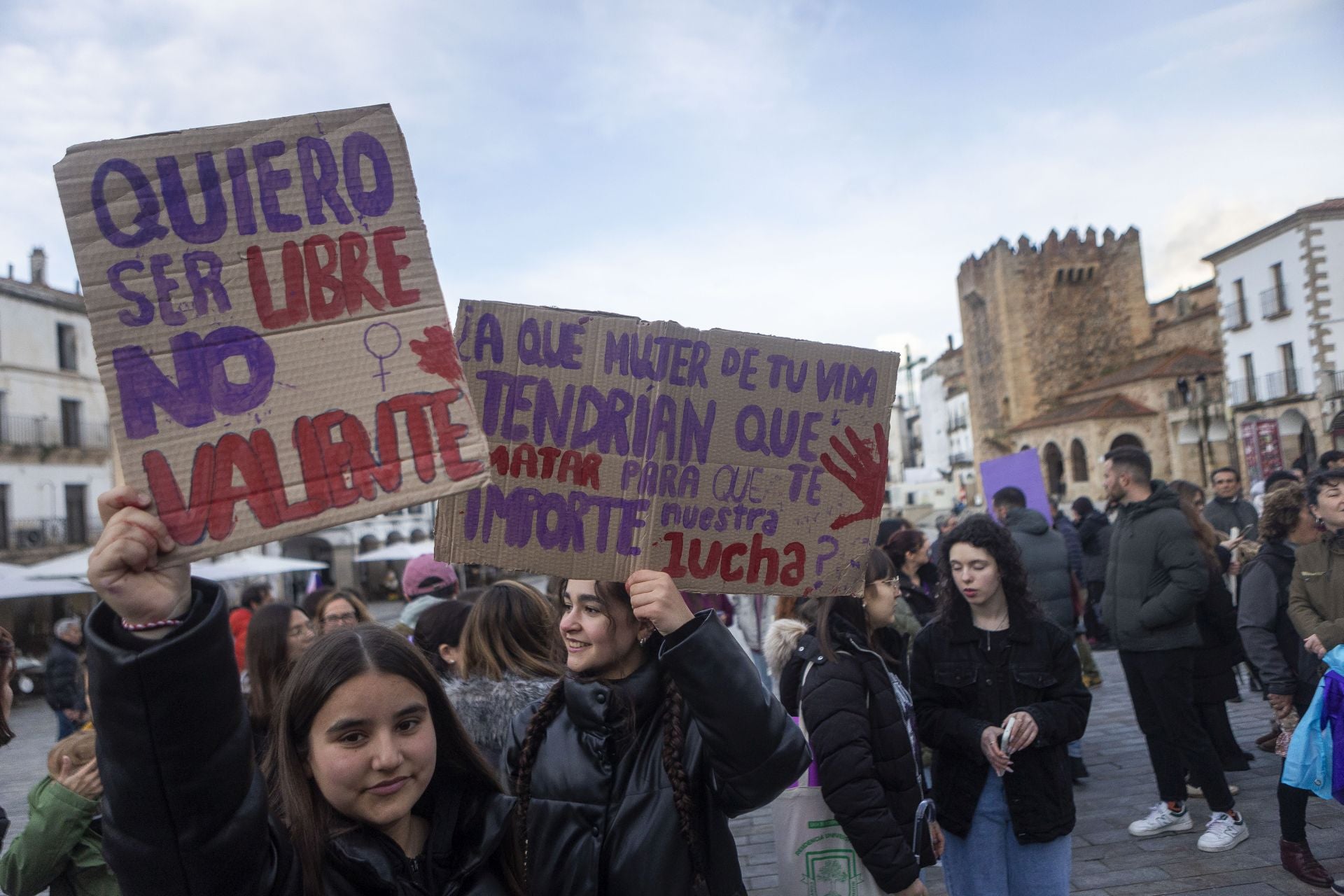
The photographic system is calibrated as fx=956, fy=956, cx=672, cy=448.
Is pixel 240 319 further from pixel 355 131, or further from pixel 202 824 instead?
pixel 202 824

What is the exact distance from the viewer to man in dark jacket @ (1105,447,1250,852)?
4961 mm

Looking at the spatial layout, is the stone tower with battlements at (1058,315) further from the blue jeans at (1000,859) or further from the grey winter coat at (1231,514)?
the blue jeans at (1000,859)

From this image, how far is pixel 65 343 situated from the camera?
34.2 metres

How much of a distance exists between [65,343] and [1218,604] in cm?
3820

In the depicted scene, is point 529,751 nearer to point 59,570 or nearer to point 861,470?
point 861,470

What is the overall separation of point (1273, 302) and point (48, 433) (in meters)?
44.4

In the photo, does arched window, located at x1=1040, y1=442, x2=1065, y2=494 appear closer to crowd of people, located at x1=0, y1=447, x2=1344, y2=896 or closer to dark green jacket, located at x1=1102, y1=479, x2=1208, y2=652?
crowd of people, located at x1=0, y1=447, x2=1344, y2=896

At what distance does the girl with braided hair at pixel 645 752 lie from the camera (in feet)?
6.82

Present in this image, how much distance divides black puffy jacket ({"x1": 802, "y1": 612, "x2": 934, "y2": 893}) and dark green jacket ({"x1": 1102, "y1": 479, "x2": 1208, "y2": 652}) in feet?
8.01

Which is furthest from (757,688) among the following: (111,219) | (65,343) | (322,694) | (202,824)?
(65,343)

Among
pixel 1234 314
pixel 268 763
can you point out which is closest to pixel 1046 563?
pixel 268 763

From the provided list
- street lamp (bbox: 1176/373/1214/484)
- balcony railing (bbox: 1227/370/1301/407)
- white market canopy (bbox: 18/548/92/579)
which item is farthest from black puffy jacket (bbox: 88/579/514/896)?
street lamp (bbox: 1176/373/1214/484)

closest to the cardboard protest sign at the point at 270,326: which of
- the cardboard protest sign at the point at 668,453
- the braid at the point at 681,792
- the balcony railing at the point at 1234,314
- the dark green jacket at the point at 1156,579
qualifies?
the cardboard protest sign at the point at 668,453

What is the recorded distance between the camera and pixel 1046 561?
6.75 m
